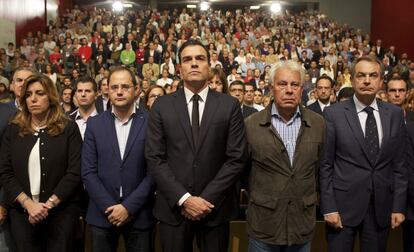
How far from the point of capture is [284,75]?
8.22 ft

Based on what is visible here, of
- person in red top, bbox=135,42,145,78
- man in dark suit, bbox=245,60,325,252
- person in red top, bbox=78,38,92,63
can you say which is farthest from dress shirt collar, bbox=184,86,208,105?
person in red top, bbox=78,38,92,63

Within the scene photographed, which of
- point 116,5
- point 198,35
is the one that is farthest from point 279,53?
point 116,5

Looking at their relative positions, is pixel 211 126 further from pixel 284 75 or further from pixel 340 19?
pixel 340 19

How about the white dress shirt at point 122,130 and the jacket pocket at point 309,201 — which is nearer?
the jacket pocket at point 309,201

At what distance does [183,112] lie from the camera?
8.46 feet

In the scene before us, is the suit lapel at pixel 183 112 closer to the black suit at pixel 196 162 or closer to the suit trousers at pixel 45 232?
the black suit at pixel 196 162

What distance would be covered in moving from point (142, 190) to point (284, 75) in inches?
38.5

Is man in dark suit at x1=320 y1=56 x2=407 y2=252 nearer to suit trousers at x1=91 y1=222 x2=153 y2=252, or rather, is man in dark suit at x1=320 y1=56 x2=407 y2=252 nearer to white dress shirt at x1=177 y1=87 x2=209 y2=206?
white dress shirt at x1=177 y1=87 x2=209 y2=206

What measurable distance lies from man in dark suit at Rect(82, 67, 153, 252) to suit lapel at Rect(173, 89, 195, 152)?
299 millimetres

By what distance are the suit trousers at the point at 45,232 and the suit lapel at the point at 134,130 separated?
0.51 metres

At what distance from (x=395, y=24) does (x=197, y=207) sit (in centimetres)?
1732

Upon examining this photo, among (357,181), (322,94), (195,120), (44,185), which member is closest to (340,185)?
(357,181)

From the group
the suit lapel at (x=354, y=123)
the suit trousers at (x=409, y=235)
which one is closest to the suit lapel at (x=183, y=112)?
the suit lapel at (x=354, y=123)

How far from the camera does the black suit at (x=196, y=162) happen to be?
2518mm
